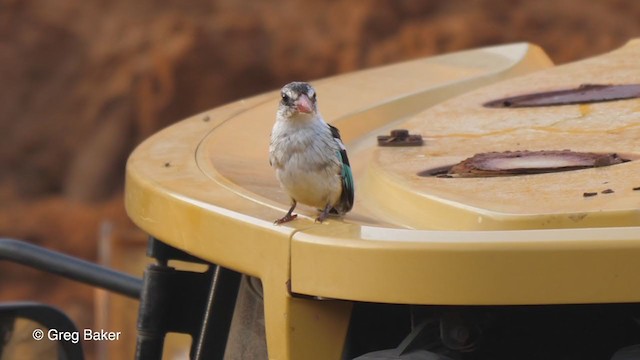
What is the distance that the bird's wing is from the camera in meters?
2.51

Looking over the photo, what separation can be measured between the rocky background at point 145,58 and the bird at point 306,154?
37.2ft

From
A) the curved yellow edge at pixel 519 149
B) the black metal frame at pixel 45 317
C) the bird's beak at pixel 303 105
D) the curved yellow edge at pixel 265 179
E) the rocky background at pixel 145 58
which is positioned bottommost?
the rocky background at pixel 145 58

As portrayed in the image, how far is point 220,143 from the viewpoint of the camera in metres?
3.04

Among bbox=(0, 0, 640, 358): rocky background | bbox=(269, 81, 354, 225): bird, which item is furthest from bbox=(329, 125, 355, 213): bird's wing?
bbox=(0, 0, 640, 358): rocky background

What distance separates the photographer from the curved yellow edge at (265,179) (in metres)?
2.13

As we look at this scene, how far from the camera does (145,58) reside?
15188mm

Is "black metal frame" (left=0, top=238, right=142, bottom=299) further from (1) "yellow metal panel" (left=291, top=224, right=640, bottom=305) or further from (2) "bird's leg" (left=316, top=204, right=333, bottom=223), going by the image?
(1) "yellow metal panel" (left=291, top=224, right=640, bottom=305)

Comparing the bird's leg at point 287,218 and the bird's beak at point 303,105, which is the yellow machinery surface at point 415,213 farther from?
the bird's beak at point 303,105

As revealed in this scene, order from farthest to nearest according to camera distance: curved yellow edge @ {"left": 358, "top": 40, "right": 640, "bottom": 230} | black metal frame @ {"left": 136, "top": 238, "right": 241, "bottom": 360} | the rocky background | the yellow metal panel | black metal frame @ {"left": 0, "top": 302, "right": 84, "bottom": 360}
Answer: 1. the rocky background
2. black metal frame @ {"left": 0, "top": 302, "right": 84, "bottom": 360}
3. black metal frame @ {"left": 136, "top": 238, "right": 241, "bottom": 360}
4. curved yellow edge @ {"left": 358, "top": 40, "right": 640, "bottom": 230}
5. the yellow metal panel

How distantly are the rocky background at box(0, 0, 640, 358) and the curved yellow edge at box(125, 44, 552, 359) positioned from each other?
407 inches

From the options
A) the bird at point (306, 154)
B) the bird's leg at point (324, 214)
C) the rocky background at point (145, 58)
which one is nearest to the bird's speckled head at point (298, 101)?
the bird at point (306, 154)

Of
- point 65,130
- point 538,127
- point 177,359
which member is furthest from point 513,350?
point 65,130

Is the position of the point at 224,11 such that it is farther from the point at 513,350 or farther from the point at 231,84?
the point at 513,350

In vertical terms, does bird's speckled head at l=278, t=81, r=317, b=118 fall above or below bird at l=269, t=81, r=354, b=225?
above
